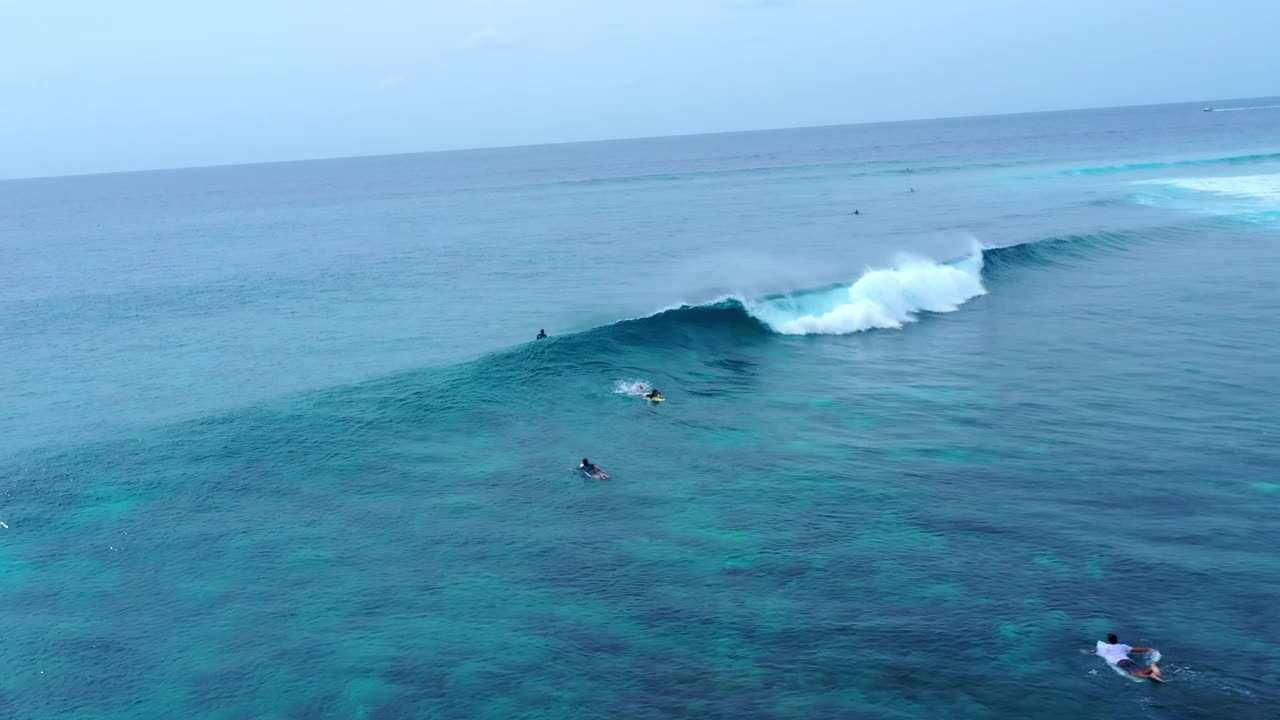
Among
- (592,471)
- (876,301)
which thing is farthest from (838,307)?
(592,471)

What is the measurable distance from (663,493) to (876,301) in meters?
27.0

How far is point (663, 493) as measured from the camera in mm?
28344

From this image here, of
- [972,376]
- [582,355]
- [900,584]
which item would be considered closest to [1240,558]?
[900,584]

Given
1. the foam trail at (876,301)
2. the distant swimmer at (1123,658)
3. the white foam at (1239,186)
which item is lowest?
the distant swimmer at (1123,658)

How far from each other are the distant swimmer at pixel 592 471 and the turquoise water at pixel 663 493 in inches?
26.6

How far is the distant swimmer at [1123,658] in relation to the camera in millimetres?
18406

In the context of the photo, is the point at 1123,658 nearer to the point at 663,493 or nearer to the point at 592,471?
the point at 663,493

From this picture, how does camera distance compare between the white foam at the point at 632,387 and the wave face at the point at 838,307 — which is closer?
the white foam at the point at 632,387

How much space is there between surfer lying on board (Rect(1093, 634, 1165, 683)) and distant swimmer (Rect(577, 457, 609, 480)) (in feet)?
49.7

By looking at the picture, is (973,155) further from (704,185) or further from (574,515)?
(574,515)

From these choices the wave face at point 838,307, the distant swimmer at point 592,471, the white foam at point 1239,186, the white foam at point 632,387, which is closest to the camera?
the distant swimmer at point 592,471

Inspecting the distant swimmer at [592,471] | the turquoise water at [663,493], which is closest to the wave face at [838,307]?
the turquoise water at [663,493]

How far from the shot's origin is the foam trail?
160ft

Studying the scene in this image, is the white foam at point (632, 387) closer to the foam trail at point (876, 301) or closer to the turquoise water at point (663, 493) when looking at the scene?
the turquoise water at point (663, 493)
